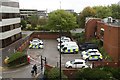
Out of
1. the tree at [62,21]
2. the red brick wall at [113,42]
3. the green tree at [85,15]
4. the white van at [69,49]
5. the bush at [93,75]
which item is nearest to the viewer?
the bush at [93,75]

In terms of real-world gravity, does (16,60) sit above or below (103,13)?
below

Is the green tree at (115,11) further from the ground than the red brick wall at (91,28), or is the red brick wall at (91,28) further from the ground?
the green tree at (115,11)

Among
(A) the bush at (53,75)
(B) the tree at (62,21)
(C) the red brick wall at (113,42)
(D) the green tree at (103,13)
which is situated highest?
(D) the green tree at (103,13)

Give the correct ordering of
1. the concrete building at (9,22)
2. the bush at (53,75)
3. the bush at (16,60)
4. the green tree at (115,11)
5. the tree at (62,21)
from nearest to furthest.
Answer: the bush at (53,75) → the bush at (16,60) → the concrete building at (9,22) → the tree at (62,21) → the green tree at (115,11)

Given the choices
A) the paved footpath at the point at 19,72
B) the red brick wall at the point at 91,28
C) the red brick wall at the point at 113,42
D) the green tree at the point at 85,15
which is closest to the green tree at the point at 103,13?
the green tree at the point at 85,15

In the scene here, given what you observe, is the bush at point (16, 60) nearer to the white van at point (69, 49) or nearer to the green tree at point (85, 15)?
the white van at point (69, 49)

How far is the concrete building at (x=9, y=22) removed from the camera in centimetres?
3626

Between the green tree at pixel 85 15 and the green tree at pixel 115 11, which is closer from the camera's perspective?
the green tree at pixel 85 15

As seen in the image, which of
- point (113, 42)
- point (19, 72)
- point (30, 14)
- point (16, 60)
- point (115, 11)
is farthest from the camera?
point (30, 14)

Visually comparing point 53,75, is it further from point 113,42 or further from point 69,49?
point 69,49

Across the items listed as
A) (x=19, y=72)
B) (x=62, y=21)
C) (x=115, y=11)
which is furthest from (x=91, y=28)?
(x=115, y=11)

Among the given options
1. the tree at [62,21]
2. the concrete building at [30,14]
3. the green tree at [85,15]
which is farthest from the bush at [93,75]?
the concrete building at [30,14]

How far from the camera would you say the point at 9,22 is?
39531mm

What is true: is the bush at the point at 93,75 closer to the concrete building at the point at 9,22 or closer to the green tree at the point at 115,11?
the concrete building at the point at 9,22
